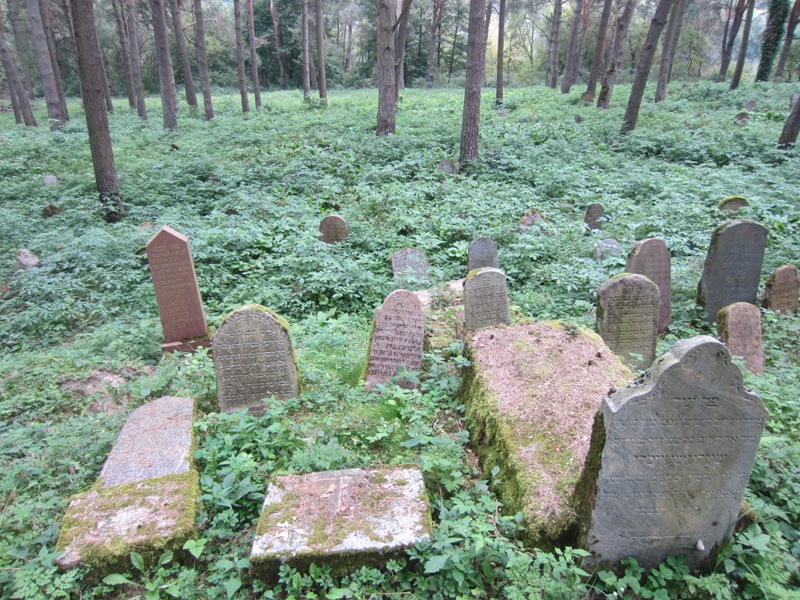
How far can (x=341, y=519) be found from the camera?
3.01m

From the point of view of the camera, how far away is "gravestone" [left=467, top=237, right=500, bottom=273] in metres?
8.29

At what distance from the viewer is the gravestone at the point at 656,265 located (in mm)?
6566

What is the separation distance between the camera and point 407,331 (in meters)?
5.43

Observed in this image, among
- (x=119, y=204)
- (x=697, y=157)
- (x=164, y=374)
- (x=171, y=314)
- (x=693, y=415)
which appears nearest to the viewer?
(x=693, y=415)

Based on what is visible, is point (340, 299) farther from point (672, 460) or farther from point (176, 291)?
point (672, 460)

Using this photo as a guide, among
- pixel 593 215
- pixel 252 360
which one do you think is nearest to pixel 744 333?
pixel 593 215

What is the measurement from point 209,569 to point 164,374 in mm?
2806

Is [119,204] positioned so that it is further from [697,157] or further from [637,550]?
[697,157]

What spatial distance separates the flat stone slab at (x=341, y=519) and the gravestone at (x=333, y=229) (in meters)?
6.84

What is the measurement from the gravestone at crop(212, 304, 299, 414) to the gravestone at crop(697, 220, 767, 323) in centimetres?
588

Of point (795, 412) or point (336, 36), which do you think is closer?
point (795, 412)

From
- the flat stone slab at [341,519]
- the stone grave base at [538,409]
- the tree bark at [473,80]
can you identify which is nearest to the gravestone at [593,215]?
the tree bark at [473,80]

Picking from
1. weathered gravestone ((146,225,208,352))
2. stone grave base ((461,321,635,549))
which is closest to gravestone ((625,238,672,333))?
stone grave base ((461,321,635,549))

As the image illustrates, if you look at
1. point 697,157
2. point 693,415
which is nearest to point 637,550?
point 693,415
